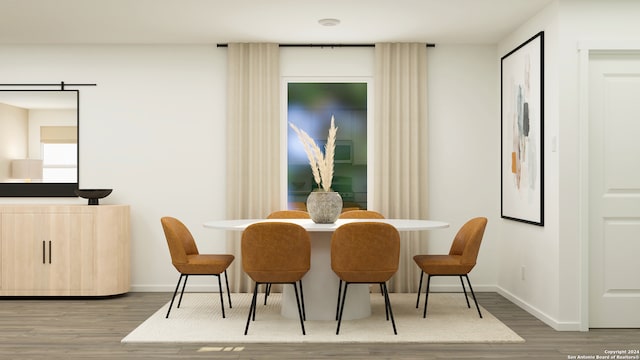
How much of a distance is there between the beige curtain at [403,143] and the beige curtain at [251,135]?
1079 mm

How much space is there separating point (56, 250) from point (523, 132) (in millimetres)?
4548

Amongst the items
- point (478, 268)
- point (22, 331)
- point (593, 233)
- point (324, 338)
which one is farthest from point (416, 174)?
point (22, 331)

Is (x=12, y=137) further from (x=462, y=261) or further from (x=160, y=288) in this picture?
(x=462, y=261)

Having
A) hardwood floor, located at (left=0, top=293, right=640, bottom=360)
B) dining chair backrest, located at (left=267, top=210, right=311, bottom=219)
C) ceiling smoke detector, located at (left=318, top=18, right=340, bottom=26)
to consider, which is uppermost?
ceiling smoke detector, located at (left=318, top=18, right=340, bottom=26)

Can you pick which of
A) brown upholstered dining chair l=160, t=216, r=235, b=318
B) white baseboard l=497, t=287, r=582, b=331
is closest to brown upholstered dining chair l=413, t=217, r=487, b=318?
white baseboard l=497, t=287, r=582, b=331

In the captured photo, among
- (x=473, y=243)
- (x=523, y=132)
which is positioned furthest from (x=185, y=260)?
(x=523, y=132)

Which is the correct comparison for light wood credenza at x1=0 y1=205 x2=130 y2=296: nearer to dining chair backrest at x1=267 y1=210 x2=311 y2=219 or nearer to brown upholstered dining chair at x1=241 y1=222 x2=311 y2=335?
dining chair backrest at x1=267 y1=210 x2=311 y2=219

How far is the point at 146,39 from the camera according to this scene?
624 cm

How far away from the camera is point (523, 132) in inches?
218

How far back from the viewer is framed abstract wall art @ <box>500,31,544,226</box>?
16.7 feet

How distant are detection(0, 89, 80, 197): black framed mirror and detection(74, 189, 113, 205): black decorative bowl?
0.45 m

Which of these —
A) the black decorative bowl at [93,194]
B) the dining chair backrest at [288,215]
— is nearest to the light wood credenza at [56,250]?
the black decorative bowl at [93,194]

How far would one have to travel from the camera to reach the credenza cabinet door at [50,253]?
19.4 ft

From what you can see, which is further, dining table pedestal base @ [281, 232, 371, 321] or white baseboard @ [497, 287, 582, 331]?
dining table pedestal base @ [281, 232, 371, 321]
